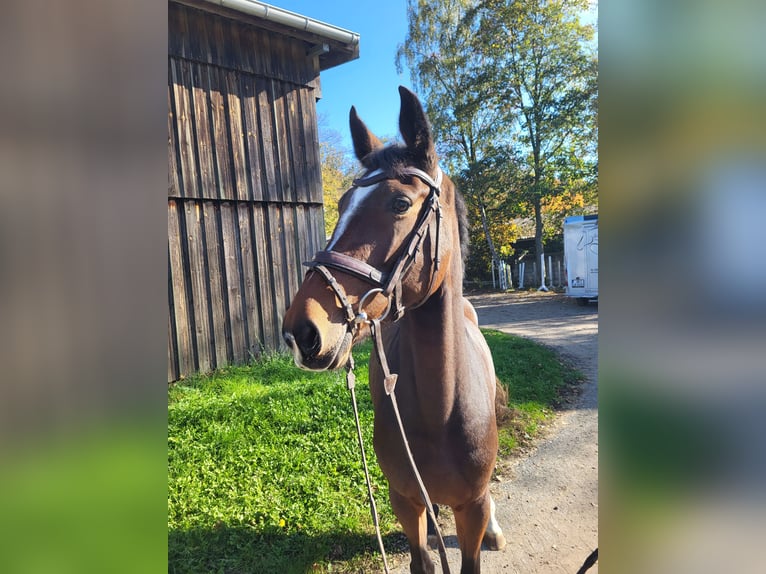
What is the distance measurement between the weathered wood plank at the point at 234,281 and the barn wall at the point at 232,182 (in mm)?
15

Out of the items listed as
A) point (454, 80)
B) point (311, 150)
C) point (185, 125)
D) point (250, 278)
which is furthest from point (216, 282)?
point (454, 80)

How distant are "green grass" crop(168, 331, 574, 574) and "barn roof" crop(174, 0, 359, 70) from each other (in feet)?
15.6

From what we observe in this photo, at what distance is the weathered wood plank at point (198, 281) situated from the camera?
18.0 ft

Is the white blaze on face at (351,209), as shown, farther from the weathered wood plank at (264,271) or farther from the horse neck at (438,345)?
the weathered wood plank at (264,271)

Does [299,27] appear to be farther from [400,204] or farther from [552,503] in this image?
[552,503]

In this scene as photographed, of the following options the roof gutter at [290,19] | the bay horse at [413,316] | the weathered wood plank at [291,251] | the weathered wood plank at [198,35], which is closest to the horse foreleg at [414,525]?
the bay horse at [413,316]

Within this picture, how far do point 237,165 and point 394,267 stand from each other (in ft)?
17.1

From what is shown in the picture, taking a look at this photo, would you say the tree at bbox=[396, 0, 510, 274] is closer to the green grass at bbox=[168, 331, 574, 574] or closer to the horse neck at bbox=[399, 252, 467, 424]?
the green grass at bbox=[168, 331, 574, 574]

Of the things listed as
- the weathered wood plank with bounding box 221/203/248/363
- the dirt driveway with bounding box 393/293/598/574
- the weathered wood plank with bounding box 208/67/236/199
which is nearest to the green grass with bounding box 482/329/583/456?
the dirt driveway with bounding box 393/293/598/574
